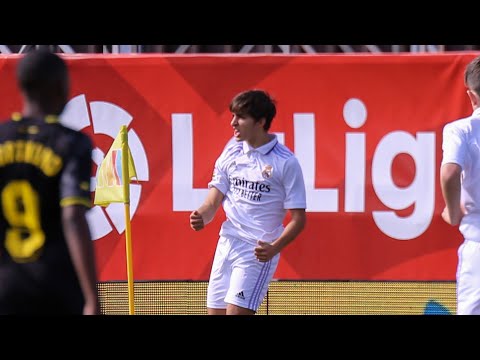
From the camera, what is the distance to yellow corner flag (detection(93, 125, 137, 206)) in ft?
21.9

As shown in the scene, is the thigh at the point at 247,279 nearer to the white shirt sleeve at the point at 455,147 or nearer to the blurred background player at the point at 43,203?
the white shirt sleeve at the point at 455,147

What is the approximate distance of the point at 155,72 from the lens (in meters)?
8.29

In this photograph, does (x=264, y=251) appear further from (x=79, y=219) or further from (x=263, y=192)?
(x=79, y=219)

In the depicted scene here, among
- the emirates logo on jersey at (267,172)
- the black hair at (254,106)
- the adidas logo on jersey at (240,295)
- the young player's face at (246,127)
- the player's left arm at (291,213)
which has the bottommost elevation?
the adidas logo on jersey at (240,295)

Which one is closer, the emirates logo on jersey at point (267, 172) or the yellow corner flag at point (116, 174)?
the emirates logo on jersey at point (267, 172)

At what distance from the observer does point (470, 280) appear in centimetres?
483

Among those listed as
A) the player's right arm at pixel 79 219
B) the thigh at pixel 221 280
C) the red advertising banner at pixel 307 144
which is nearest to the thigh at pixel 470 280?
the thigh at pixel 221 280

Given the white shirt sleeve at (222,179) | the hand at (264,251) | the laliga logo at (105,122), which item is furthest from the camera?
the laliga logo at (105,122)

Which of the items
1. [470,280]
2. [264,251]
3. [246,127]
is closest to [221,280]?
[264,251]

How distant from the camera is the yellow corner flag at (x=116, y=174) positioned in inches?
263

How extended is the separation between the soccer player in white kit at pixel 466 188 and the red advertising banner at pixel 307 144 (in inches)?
126

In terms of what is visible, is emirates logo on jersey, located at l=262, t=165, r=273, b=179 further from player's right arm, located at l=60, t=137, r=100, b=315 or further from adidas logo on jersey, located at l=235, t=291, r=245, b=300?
player's right arm, located at l=60, t=137, r=100, b=315

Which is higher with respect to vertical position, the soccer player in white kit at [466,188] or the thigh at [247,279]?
the soccer player in white kit at [466,188]

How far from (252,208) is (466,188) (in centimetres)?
148
